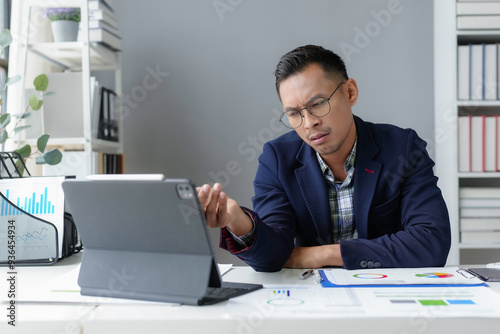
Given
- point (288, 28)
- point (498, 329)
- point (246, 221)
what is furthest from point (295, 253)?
point (288, 28)

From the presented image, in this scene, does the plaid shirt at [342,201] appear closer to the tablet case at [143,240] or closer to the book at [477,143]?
the tablet case at [143,240]

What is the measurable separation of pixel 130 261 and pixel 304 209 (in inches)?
29.1

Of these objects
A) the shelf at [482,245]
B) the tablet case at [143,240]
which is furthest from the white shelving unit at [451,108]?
the tablet case at [143,240]

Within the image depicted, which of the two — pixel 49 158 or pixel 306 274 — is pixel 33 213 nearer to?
pixel 49 158

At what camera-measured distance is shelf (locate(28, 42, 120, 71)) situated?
91.4 inches

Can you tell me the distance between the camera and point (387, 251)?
126cm

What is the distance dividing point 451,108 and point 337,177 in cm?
108

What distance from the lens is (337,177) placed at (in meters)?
1.62

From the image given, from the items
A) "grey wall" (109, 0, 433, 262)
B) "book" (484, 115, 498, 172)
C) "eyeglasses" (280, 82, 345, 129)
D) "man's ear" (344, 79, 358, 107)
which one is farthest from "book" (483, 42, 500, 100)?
"eyeglasses" (280, 82, 345, 129)

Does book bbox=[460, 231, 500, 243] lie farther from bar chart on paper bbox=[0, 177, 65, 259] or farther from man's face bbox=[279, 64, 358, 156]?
bar chart on paper bbox=[0, 177, 65, 259]

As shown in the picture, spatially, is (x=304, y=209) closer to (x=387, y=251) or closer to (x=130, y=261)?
(x=387, y=251)

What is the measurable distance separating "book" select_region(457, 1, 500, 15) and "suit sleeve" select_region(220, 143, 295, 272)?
132 cm

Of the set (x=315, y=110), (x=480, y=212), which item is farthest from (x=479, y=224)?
(x=315, y=110)

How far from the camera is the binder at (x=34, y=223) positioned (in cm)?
134
